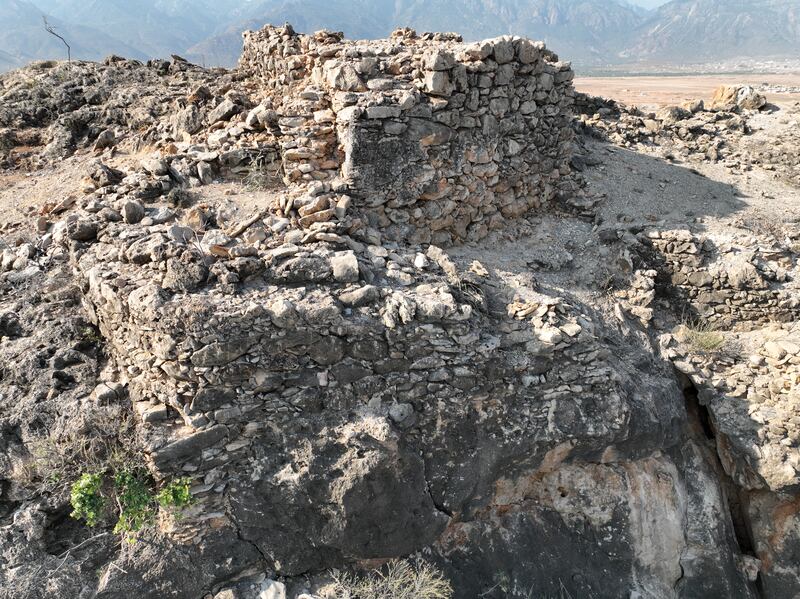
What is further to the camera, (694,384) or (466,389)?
(694,384)

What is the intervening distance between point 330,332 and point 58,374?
2.66 metres

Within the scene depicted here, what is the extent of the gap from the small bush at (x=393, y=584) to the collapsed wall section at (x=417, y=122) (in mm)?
3607

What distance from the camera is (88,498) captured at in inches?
193

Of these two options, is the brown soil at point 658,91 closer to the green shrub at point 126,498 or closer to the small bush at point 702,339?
the small bush at point 702,339

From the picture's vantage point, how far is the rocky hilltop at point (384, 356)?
200 inches

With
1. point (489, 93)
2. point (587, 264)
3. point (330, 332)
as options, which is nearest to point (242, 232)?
point (330, 332)

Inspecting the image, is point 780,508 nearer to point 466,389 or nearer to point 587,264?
point 587,264

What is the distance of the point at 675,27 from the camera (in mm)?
178500

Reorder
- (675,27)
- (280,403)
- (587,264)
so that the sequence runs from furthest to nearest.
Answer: (675,27), (587,264), (280,403)

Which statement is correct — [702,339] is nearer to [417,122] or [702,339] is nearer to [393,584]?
[417,122]

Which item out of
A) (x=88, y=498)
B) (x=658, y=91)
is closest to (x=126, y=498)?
(x=88, y=498)

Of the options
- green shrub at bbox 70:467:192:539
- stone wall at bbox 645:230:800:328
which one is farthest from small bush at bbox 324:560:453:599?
stone wall at bbox 645:230:800:328

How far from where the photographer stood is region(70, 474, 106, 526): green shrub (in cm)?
489

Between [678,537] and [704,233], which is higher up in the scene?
[704,233]
